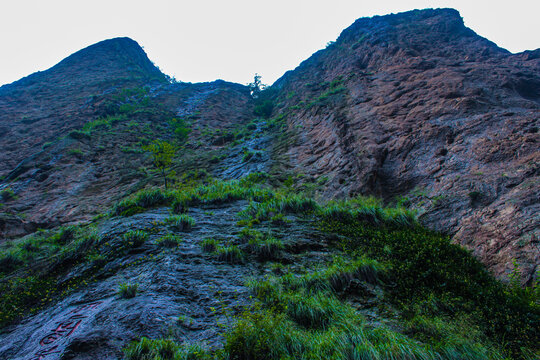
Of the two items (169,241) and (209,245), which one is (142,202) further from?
(209,245)

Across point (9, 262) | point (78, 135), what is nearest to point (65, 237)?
point (9, 262)

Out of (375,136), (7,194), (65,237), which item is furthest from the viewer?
(7,194)

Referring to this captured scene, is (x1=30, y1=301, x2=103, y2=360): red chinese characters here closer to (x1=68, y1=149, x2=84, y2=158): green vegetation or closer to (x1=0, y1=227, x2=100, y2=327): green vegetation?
(x1=0, y1=227, x2=100, y2=327): green vegetation

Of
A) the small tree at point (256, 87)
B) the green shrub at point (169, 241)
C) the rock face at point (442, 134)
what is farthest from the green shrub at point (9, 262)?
the small tree at point (256, 87)

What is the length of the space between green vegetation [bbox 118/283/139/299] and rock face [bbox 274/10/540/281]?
25.5 ft

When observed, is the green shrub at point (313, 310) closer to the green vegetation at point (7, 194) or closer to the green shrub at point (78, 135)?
the green vegetation at point (7, 194)

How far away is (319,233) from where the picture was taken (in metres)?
8.02

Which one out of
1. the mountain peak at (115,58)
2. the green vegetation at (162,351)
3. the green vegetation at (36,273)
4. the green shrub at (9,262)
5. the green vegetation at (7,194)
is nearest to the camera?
the green vegetation at (162,351)

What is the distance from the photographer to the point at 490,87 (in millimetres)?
13320

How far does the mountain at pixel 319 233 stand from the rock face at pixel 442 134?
8 cm

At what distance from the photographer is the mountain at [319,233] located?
4027mm

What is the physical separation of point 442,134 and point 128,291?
12618 mm

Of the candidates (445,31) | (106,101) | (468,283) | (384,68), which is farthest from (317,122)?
(106,101)

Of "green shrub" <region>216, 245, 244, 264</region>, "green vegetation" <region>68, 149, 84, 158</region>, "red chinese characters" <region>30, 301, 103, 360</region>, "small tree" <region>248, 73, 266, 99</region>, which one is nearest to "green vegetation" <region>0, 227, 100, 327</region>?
"red chinese characters" <region>30, 301, 103, 360</region>
